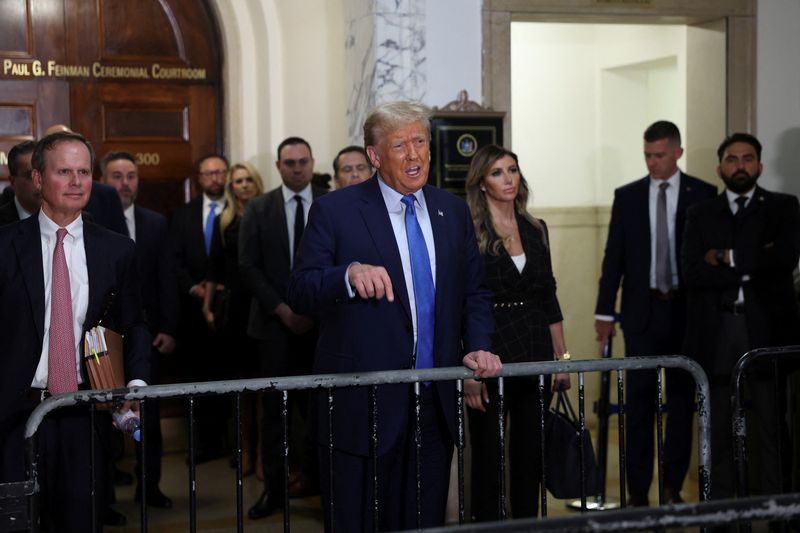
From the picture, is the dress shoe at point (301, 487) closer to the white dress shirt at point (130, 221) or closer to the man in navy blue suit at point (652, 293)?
the white dress shirt at point (130, 221)

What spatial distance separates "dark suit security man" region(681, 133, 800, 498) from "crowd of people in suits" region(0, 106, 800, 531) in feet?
0.04

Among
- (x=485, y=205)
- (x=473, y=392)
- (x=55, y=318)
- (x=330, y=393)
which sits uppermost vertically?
(x=485, y=205)

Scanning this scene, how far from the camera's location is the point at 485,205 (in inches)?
230

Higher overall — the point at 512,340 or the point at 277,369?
the point at 512,340

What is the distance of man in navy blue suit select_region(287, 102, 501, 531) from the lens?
14.1ft

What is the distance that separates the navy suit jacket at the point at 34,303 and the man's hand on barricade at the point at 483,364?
125cm

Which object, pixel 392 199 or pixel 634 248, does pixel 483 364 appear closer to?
pixel 392 199

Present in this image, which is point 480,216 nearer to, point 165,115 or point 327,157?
point 327,157

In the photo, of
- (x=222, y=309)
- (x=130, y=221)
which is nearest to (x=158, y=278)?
(x=130, y=221)

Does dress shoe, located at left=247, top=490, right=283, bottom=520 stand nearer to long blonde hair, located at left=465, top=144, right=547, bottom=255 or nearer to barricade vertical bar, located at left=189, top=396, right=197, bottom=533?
long blonde hair, located at left=465, top=144, right=547, bottom=255

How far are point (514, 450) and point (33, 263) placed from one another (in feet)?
8.09

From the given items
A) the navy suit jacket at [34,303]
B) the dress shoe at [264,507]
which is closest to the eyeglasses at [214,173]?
the dress shoe at [264,507]

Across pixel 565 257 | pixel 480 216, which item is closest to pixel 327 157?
pixel 565 257

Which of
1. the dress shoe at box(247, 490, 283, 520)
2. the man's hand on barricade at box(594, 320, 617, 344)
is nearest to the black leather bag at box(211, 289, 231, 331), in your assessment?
the dress shoe at box(247, 490, 283, 520)
